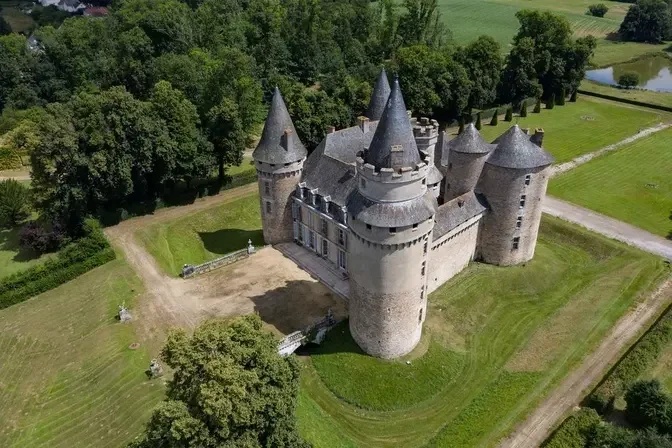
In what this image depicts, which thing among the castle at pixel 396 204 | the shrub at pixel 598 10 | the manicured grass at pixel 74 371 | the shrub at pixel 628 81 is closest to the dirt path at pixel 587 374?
the castle at pixel 396 204

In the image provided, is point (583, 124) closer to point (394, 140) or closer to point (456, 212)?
point (456, 212)

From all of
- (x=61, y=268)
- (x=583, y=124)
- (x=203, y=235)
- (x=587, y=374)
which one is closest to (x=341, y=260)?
(x=203, y=235)

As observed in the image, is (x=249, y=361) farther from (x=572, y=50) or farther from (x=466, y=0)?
(x=466, y=0)

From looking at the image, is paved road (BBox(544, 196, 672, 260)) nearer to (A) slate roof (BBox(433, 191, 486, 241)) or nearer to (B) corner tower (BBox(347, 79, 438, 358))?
(A) slate roof (BBox(433, 191, 486, 241))

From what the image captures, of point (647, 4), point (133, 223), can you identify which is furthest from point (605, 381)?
point (647, 4)

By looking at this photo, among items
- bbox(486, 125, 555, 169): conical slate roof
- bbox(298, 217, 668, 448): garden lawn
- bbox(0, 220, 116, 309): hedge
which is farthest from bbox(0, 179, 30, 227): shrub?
bbox(486, 125, 555, 169): conical slate roof

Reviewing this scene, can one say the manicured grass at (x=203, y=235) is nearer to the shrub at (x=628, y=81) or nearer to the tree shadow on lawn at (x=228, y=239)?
the tree shadow on lawn at (x=228, y=239)
